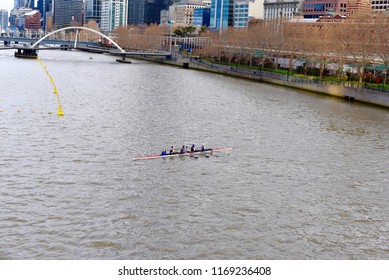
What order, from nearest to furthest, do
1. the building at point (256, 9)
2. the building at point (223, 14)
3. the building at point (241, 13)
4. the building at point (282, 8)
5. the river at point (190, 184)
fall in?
1. the river at point (190, 184)
2. the building at point (282, 8)
3. the building at point (241, 13)
4. the building at point (256, 9)
5. the building at point (223, 14)

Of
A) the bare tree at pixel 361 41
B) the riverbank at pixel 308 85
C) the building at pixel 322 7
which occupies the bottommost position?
the riverbank at pixel 308 85

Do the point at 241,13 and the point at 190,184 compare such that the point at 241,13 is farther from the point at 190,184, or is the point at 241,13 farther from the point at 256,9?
the point at 190,184

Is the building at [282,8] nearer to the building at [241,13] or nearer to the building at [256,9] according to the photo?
the building at [256,9]

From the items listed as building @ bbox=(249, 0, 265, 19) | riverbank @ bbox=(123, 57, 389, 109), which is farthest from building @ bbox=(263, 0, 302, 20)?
riverbank @ bbox=(123, 57, 389, 109)

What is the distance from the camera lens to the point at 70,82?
2613 inches

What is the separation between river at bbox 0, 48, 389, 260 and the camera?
18.4 metres

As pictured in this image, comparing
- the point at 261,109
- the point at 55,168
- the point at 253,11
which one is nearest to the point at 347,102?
the point at 261,109

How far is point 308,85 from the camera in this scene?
6581 cm

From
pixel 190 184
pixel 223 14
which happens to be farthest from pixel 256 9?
pixel 190 184

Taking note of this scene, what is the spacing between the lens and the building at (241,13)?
176125mm

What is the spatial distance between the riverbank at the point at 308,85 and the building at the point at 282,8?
6385 cm

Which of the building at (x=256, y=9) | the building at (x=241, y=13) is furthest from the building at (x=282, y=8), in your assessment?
the building at (x=241, y=13)

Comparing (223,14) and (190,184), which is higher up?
(223,14)

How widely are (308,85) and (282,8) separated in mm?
103659
